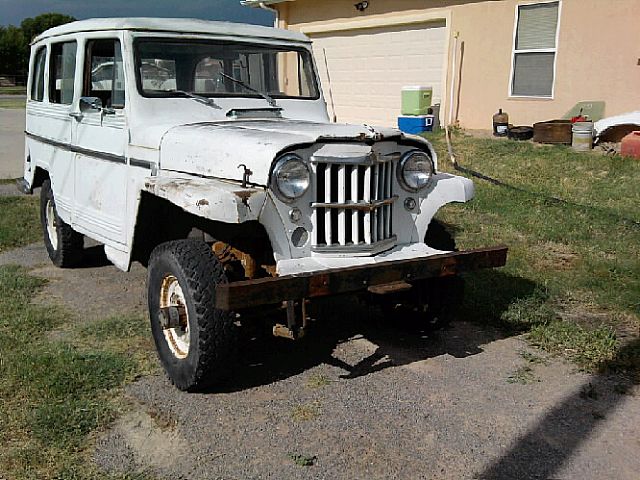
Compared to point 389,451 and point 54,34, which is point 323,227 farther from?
point 54,34

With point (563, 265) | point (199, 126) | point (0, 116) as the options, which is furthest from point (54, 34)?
point (0, 116)

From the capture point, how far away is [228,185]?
12.4 feet

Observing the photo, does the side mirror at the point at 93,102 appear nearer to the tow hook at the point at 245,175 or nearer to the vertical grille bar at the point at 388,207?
the tow hook at the point at 245,175

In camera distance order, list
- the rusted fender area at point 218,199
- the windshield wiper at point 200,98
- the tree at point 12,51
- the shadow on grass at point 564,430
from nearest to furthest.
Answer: the shadow on grass at point 564,430
the rusted fender area at point 218,199
the windshield wiper at point 200,98
the tree at point 12,51

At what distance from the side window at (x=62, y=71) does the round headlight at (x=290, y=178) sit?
252 centimetres

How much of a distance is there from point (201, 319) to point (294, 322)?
0.48 meters

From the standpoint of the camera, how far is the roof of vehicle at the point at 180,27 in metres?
4.78

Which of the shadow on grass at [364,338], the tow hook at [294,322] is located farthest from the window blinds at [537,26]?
the tow hook at [294,322]

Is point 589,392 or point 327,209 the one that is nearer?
point 327,209

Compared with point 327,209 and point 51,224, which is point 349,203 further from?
point 51,224

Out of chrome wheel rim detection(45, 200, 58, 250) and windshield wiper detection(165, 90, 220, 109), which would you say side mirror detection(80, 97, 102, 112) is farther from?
chrome wheel rim detection(45, 200, 58, 250)

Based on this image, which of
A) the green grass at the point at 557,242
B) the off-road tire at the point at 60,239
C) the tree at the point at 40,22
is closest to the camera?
the green grass at the point at 557,242

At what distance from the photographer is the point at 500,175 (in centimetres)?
1005

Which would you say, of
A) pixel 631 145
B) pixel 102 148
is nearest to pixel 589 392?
pixel 102 148
